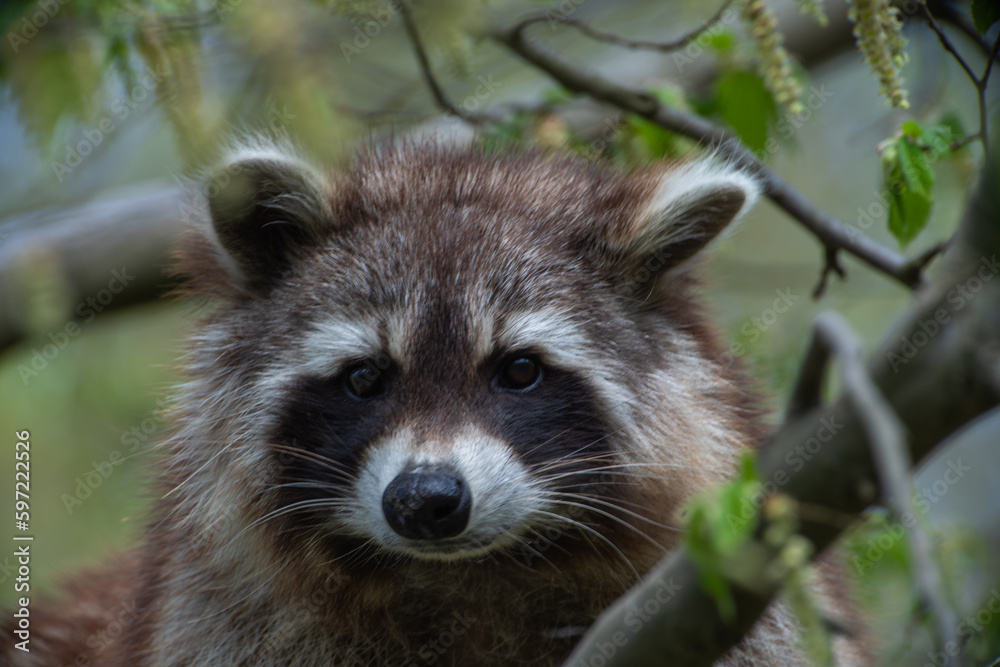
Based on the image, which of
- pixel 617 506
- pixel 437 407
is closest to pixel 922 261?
pixel 617 506

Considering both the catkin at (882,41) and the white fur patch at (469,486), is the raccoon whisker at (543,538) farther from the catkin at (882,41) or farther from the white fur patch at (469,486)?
the catkin at (882,41)

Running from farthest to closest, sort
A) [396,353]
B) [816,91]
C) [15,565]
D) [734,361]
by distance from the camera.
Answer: [816,91] → [15,565] → [734,361] → [396,353]

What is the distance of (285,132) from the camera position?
4.94 metres

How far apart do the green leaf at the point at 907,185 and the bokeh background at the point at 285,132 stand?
803 mm

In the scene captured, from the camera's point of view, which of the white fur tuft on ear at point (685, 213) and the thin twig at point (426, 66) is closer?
the white fur tuft on ear at point (685, 213)

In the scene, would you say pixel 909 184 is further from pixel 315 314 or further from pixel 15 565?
pixel 15 565

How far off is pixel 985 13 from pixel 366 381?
275cm

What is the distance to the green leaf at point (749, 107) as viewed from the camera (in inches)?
214

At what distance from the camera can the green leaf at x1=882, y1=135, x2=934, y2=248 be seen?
4223 mm

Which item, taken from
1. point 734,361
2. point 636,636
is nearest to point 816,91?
point 734,361

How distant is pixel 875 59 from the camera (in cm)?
382

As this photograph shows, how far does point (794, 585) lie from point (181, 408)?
3390 mm

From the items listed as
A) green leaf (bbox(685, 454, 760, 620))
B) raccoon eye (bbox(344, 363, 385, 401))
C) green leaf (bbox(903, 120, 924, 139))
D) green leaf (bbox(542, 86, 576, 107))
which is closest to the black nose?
raccoon eye (bbox(344, 363, 385, 401))

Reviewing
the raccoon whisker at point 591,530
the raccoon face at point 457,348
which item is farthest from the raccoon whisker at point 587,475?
the raccoon whisker at point 591,530
